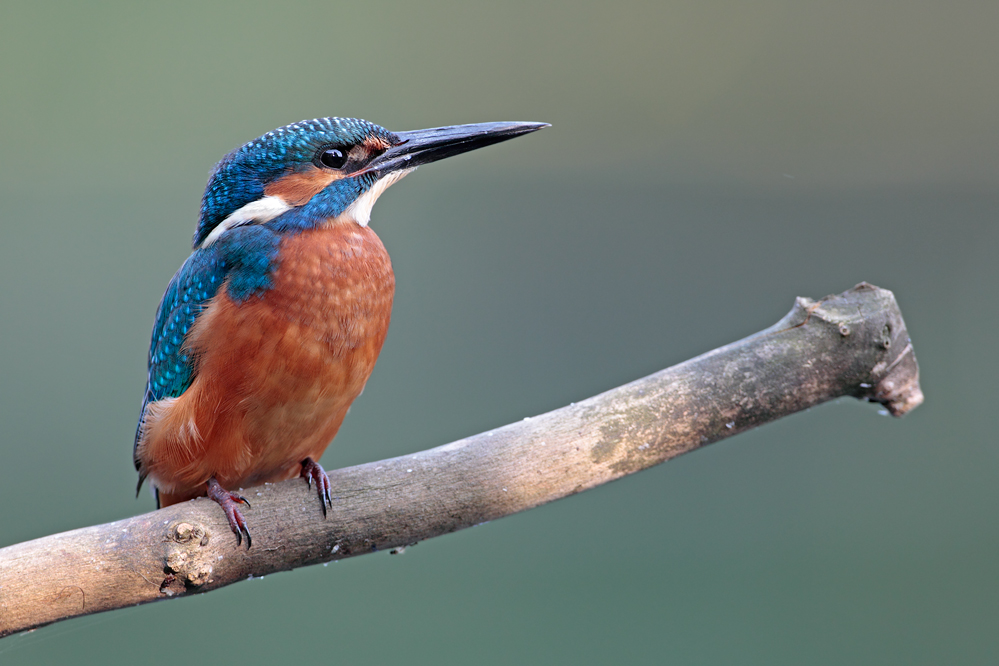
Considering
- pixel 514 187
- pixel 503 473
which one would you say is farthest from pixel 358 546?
pixel 514 187

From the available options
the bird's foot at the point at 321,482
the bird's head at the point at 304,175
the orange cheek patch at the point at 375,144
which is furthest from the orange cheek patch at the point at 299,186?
the bird's foot at the point at 321,482

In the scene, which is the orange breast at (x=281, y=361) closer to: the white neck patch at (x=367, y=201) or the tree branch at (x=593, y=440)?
the white neck patch at (x=367, y=201)

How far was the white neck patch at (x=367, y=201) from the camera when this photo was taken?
61.2 inches

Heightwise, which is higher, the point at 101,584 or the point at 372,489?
the point at 372,489

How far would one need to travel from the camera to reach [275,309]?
1.42 m

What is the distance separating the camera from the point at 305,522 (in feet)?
4.33

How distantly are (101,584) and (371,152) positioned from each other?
2.95 ft

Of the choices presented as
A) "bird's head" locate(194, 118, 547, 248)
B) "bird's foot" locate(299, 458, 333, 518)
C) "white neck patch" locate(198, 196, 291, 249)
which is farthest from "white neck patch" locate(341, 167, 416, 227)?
"bird's foot" locate(299, 458, 333, 518)

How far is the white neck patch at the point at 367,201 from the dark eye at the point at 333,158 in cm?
8

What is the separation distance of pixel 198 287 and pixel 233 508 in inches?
17.2

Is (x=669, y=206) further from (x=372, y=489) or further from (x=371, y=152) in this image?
(x=372, y=489)

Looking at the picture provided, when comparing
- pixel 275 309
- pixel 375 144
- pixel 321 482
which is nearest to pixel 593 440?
pixel 321 482

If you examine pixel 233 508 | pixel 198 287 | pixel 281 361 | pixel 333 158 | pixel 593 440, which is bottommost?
pixel 233 508

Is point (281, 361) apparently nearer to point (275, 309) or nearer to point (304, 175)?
point (275, 309)
